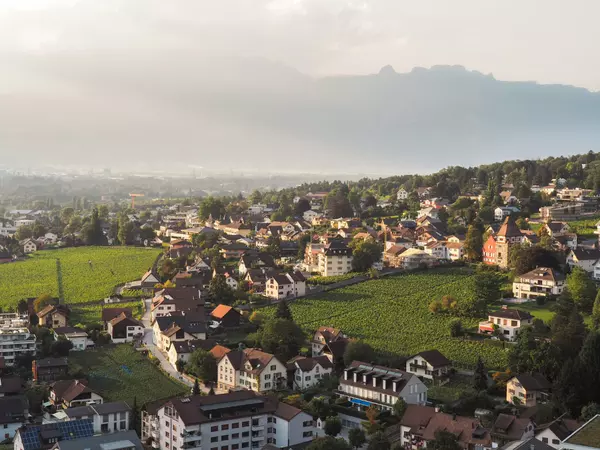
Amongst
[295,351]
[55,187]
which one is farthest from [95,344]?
[55,187]

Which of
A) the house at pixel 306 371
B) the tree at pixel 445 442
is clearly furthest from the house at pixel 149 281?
the tree at pixel 445 442

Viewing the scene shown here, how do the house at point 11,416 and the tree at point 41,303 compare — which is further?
the tree at point 41,303

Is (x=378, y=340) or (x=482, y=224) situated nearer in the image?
(x=378, y=340)

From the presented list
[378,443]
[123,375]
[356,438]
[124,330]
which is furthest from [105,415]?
[124,330]

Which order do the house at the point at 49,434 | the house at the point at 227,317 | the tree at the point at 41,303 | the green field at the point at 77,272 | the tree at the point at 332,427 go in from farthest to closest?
the green field at the point at 77,272
the tree at the point at 41,303
the house at the point at 227,317
the tree at the point at 332,427
the house at the point at 49,434

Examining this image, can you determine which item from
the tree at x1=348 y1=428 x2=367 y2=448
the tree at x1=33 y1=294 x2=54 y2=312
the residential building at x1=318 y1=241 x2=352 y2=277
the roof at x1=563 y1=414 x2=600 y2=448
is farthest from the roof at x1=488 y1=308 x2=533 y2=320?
the tree at x1=33 y1=294 x2=54 y2=312

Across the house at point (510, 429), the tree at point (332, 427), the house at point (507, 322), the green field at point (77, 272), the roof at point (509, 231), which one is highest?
the roof at point (509, 231)

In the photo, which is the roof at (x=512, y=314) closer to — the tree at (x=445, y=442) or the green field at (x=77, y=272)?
the tree at (x=445, y=442)

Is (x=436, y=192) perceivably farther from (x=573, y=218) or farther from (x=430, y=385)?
(x=430, y=385)
